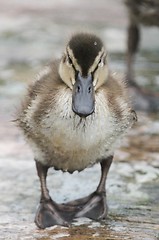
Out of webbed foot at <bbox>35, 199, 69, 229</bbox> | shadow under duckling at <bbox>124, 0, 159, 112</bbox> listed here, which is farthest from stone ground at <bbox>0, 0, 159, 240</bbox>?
shadow under duckling at <bbox>124, 0, 159, 112</bbox>

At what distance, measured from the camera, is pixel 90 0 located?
1020 cm

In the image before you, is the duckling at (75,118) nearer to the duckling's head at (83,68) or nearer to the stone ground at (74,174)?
the duckling's head at (83,68)

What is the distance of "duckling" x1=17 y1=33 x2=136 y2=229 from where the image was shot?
3.44 m

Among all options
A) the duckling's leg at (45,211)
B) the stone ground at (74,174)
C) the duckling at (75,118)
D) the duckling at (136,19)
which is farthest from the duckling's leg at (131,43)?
the duckling's leg at (45,211)

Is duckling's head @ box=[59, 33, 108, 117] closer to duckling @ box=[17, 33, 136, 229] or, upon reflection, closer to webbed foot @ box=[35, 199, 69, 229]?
duckling @ box=[17, 33, 136, 229]

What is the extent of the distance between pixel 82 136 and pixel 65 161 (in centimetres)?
23

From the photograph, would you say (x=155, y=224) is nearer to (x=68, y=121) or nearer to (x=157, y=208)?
(x=157, y=208)

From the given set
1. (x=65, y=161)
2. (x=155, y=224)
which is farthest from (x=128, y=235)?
(x=65, y=161)

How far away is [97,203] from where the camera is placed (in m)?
3.93

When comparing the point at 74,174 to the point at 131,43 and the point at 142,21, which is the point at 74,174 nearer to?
the point at 142,21

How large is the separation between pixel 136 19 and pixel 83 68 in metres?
2.93

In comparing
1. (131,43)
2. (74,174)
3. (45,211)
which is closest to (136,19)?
(131,43)

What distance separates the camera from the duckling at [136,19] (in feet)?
20.0

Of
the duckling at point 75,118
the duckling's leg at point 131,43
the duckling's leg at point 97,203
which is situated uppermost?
the duckling at point 75,118
